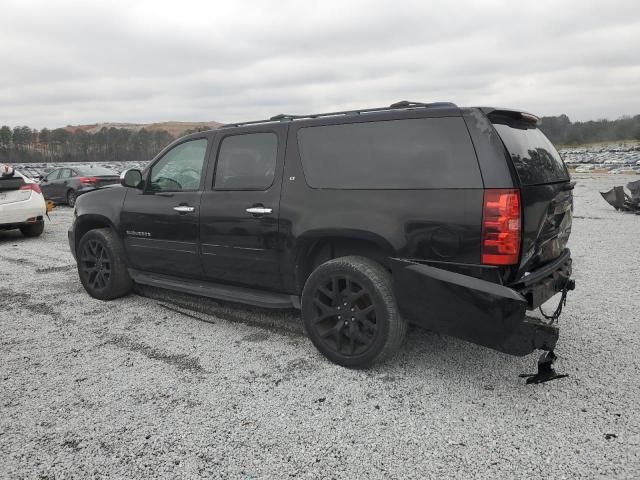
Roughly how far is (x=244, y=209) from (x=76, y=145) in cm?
6704

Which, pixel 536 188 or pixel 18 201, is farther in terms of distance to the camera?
pixel 18 201

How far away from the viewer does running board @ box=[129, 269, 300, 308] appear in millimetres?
3838

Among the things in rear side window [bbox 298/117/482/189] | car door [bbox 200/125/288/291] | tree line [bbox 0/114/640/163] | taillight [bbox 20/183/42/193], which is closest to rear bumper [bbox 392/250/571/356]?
rear side window [bbox 298/117/482/189]

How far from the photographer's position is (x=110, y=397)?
3.04 m

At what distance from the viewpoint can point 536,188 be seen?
295 cm

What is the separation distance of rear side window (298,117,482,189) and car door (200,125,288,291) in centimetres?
35

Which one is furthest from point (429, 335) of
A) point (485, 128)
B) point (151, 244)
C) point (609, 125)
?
point (609, 125)

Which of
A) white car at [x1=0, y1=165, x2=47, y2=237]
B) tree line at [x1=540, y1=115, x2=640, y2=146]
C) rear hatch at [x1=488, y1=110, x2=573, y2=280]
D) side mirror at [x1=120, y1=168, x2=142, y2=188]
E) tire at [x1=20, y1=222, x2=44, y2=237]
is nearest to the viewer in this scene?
rear hatch at [x1=488, y1=110, x2=573, y2=280]

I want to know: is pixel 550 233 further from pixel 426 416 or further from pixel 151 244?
pixel 151 244

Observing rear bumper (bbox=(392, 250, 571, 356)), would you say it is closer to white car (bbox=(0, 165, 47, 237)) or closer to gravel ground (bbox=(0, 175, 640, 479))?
gravel ground (bbox=(0, 175, 640, 479))

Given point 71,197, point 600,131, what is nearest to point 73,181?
point 71,197

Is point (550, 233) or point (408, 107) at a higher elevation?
point (408, 107)

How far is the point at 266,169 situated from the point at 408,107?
1250mm

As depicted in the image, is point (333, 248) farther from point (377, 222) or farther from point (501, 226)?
point (501, 226)
